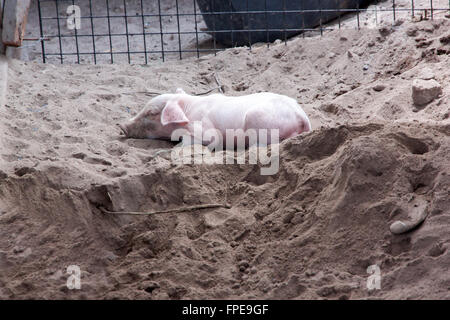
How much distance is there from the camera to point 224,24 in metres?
7.62

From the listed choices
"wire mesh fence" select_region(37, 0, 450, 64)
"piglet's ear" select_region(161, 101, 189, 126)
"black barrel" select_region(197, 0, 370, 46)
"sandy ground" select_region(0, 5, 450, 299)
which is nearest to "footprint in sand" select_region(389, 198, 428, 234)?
"sandy ground" select_region(0, 5, 450, 299)

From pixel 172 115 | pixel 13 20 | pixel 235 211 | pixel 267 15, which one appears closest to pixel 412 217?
pixel 235 211

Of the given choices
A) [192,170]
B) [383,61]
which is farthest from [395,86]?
[192,170]

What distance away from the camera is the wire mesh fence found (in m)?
6.62

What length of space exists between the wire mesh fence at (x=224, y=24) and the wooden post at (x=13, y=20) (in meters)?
0.27

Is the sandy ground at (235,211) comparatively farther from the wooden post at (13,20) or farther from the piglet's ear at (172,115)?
the wooden post at (13,20)

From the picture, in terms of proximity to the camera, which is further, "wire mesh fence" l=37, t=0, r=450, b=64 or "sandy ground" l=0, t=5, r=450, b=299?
"wire mesh fence" l=37, t=0, r=450, b=64

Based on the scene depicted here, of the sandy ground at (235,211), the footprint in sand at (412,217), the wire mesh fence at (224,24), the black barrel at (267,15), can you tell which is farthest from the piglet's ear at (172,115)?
the black barrel at (267,15)

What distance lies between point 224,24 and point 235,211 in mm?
4516

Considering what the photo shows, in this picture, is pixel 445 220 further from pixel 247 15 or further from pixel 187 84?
pixel 247 15

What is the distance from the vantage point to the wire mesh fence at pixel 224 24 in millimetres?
6621

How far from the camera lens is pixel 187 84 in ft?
20.4

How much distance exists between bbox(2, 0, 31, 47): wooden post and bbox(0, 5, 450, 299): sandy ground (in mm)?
1313

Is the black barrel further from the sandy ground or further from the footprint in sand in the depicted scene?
the footprint in sand
